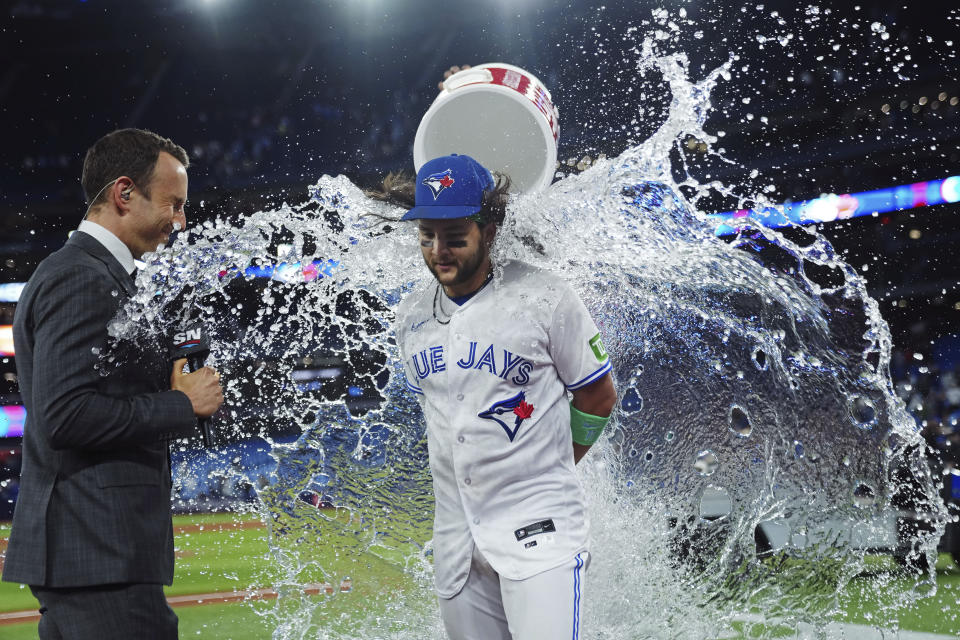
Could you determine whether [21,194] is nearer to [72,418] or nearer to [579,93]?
[579,93]

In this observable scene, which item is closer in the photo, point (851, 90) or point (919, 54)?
point (919, 54)

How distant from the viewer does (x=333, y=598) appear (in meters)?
4.61

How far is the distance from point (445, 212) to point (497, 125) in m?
1.16

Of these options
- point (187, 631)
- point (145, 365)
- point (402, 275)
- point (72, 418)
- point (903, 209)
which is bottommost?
point (187, 631)

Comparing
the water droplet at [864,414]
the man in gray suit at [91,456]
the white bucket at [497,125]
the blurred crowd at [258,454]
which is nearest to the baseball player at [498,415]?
the man in gray suit at [91,456]

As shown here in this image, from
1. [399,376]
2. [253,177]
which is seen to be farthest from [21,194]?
[399,376]

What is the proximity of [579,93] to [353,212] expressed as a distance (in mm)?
13858

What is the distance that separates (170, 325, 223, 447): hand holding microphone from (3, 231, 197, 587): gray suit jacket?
59 millimetres

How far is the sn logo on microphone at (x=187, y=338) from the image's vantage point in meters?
2.27

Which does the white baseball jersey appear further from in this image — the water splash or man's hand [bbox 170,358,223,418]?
the water splash

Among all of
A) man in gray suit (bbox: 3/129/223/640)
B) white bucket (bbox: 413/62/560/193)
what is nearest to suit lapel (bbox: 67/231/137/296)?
man in gray suit (bbox: 3/129/223/640)

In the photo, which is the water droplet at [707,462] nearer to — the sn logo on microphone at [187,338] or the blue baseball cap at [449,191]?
the blue baseball cap at [449,191]

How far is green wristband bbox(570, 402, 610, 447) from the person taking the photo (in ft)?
8.04

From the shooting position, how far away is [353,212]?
3.48 m
